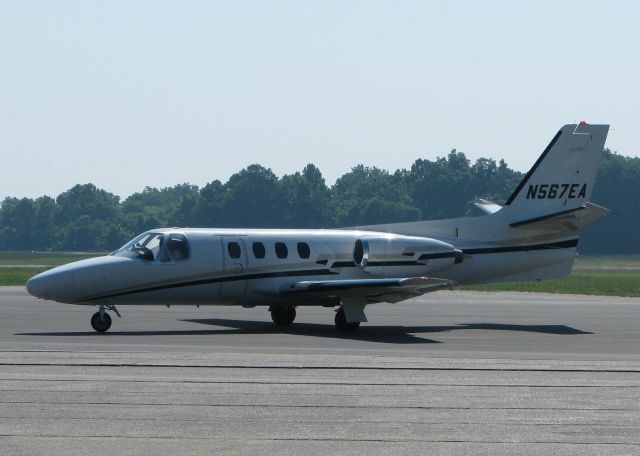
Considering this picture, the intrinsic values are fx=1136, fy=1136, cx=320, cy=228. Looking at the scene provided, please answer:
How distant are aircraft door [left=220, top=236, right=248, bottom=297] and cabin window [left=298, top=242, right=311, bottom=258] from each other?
5.03 ft

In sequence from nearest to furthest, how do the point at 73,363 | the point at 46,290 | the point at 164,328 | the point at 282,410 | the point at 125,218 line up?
the point at 282,410 → the point at 73,363 → the point at 46,290 → the point at 164,328 → the point at 125,218

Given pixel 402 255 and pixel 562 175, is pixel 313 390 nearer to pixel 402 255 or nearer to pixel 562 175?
pixel 402 255

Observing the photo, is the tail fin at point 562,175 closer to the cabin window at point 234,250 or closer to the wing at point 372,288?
the wing at point 372,288

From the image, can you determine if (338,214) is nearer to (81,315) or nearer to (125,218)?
(125,218)

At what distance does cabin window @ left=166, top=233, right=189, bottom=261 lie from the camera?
27.2 m

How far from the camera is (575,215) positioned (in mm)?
30828

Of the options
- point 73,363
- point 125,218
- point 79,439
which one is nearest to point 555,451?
point 79,439

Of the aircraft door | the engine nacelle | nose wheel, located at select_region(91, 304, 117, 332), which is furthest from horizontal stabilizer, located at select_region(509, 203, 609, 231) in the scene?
nose wheel, located at select_region(91, 304, 117, 332)

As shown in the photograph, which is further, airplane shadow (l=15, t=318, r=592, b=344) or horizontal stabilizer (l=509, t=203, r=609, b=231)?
horizontal stabilizer (l=509, t=203, r=609, b=231)

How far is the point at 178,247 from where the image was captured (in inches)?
1077

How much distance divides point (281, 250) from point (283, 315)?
178 cm

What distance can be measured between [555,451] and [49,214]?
607 ft

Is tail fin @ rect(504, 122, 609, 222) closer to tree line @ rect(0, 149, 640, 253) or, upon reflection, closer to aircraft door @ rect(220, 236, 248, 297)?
aircraft door @ rect(220, 236, 248, 297)

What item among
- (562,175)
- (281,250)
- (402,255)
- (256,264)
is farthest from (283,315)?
(562,175)
